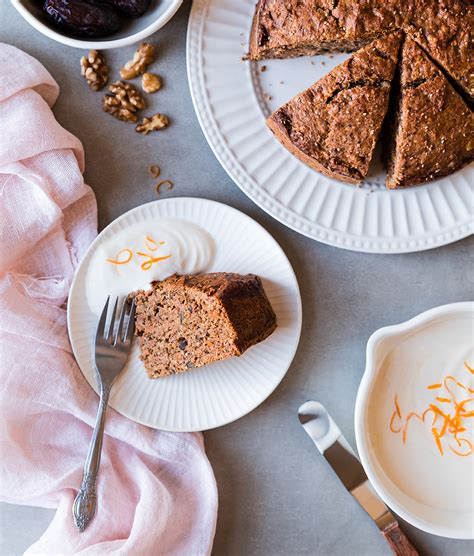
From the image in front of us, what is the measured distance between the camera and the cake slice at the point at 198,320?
194cm

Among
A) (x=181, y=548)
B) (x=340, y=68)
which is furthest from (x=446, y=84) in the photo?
(x=181, y=548)

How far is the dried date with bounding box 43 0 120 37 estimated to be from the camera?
6.29ft

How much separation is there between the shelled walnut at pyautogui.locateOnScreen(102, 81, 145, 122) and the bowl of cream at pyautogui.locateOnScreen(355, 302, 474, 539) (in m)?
1.31

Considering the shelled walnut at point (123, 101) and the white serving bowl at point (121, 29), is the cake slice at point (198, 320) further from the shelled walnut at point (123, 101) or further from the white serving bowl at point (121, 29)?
the white serving bowl at point (121, 29)

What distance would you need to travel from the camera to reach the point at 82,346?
2123mm

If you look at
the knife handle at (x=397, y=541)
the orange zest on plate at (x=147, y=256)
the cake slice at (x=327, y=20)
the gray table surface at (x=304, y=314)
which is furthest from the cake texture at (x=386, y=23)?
the knife handle at (x=397, y=541)

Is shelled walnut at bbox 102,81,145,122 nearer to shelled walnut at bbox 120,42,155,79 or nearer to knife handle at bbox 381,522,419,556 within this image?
shelled walnut at bbox 120,42,155,79

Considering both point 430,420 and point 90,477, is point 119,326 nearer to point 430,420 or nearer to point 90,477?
point 90,477

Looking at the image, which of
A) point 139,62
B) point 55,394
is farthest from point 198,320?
point 139,62

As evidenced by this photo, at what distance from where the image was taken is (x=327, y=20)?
1.86m

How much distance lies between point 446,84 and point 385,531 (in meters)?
1.62

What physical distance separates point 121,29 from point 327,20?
720mm

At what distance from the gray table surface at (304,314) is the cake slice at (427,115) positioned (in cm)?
47

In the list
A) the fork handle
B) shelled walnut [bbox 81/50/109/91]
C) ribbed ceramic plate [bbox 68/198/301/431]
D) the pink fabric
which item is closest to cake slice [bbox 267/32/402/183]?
ribbed ceramic plate [bbox 68/198/301/431]
